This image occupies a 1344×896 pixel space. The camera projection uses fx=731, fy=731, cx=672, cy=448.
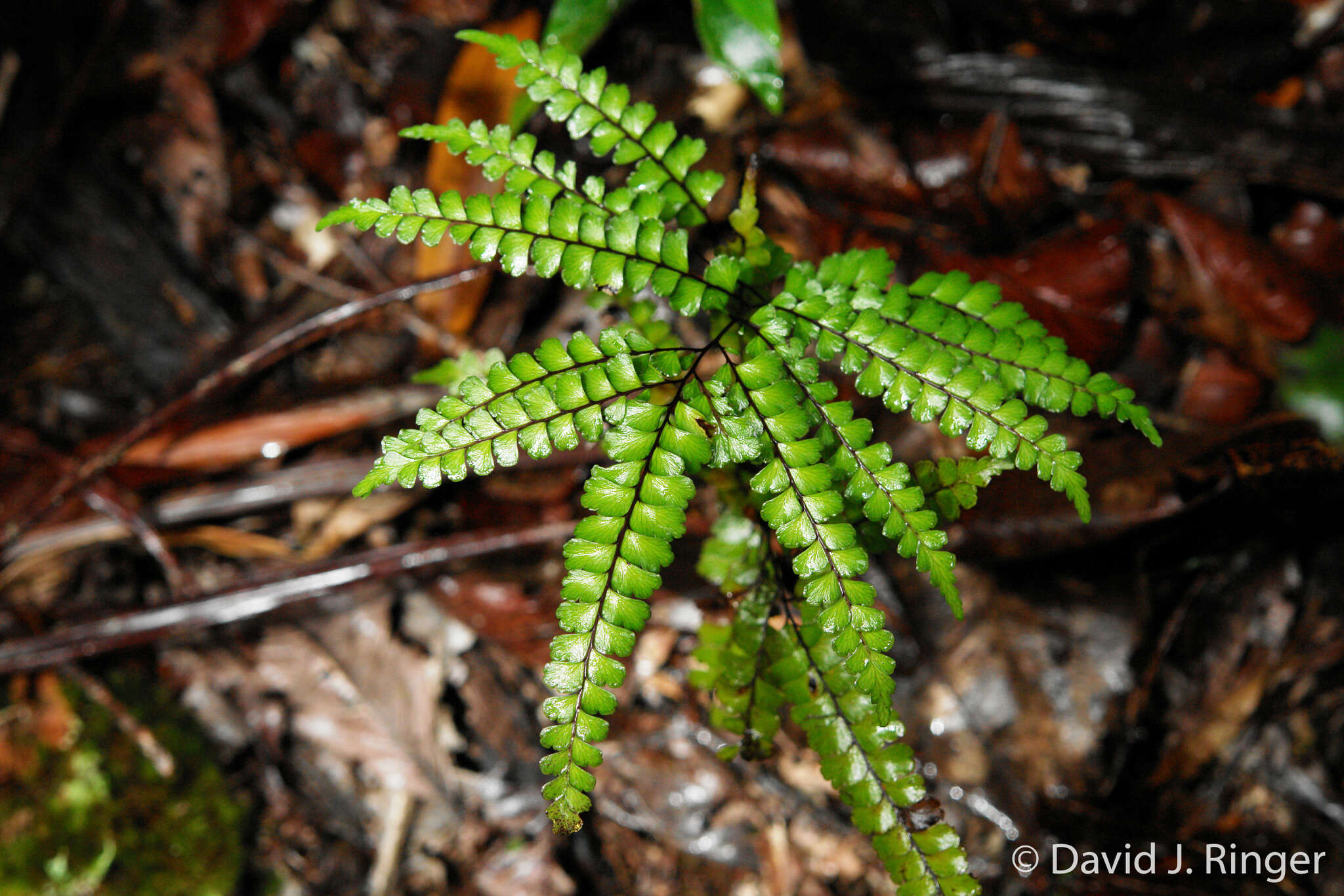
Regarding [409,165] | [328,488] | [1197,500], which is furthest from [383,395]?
[1197,500]

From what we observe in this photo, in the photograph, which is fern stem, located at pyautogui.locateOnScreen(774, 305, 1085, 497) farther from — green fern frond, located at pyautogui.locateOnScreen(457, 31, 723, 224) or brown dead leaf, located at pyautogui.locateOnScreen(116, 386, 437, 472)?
brown dead leaf, located at pyautogui.locateOnScreen(116, 386, 437, 472)

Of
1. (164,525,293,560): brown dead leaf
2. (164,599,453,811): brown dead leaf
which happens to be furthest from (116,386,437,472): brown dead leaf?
(164,599,453,811): brown dead leaf

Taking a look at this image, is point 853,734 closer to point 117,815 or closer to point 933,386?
point 933,386

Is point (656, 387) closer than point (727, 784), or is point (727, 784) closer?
point (656, 387)

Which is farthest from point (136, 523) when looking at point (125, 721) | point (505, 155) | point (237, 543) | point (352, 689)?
point (505, 155)

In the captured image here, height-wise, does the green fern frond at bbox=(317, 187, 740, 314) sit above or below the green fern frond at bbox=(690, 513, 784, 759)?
above

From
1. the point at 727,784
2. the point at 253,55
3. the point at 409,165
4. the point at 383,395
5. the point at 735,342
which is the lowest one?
the point at 727,784

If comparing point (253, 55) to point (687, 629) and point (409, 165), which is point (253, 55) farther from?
point (687, 629)
